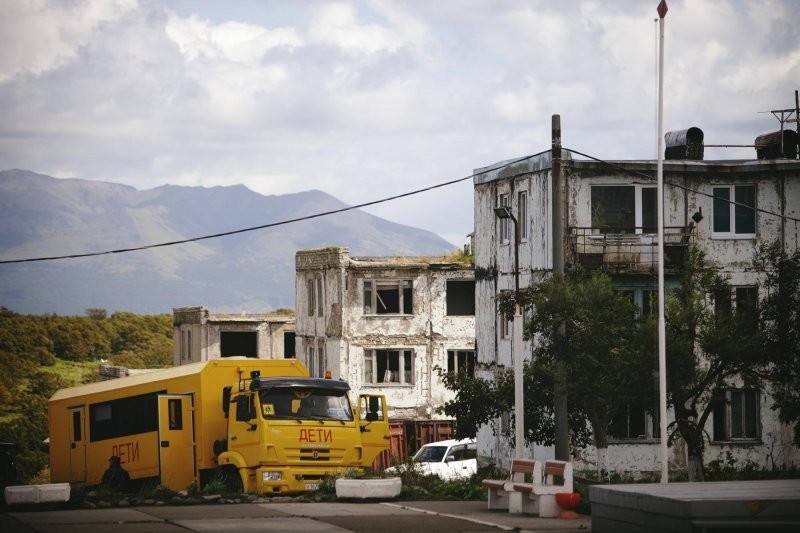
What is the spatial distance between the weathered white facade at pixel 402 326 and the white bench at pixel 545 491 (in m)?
38.8

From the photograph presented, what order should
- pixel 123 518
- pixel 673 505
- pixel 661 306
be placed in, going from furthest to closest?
1. pixel 661 306
2. pixel 123 518
3. pixel 673 505

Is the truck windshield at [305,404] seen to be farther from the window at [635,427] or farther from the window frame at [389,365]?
the window frame at [389,365]

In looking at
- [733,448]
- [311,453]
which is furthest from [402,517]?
A: [733,448]

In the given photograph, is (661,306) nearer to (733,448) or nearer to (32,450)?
(733,448)

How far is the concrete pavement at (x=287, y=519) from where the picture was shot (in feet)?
66.8

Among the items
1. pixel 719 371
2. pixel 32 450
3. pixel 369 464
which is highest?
pixel 719 371

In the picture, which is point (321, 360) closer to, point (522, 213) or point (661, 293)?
point (522, 213)

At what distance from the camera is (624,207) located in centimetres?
4084

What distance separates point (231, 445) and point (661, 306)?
974cm

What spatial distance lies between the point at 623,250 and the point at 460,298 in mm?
23114

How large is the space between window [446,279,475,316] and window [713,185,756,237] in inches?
875

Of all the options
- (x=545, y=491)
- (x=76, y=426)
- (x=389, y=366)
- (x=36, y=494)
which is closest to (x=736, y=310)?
(x=545, y=491)

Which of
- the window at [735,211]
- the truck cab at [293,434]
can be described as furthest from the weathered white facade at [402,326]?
the truck cab at [293,434]

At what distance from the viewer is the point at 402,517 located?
22.1 m
